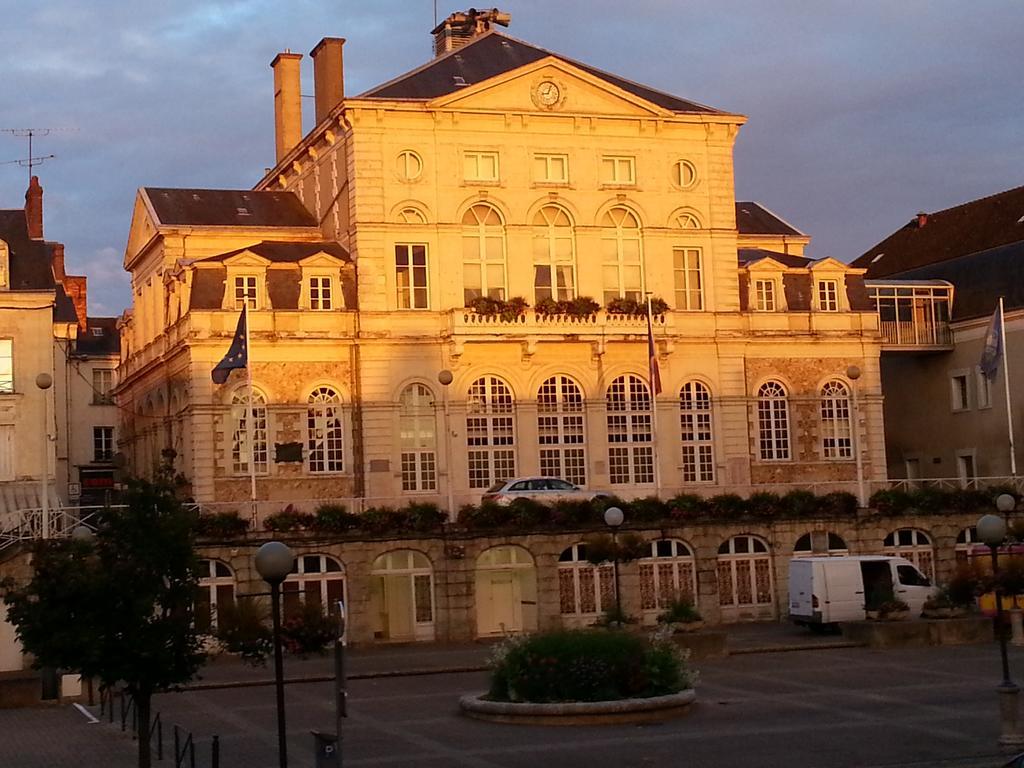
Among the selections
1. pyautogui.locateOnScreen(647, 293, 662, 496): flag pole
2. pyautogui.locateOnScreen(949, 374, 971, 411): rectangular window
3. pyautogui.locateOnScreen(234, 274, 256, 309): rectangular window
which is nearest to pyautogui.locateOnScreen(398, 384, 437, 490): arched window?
pyautogui.locateOnScreen(234, 274, 256, 309): rectangular window

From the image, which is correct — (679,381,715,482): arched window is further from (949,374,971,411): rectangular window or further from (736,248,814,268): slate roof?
(949,374,971,411): rectangular window

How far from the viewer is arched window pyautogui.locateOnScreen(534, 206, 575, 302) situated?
51156 mm

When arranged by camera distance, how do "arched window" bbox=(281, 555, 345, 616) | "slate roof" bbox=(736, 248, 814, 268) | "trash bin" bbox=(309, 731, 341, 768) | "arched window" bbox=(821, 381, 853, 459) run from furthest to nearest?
1. "slate roof" bbox=(736, 248, 814, 268)
2. "arched window" bbox=(821, 381, 853, 459)
3. "arched window" bbox=(281, 555, 345, 616)
4. "trash bin" bbox=(309, 731, 341, 768)

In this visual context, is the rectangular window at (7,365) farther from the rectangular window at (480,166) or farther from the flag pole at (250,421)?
the rectangular window at (480,166)

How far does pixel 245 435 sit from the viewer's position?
158 ft

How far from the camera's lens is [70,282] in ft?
242

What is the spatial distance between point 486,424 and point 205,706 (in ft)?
68.8

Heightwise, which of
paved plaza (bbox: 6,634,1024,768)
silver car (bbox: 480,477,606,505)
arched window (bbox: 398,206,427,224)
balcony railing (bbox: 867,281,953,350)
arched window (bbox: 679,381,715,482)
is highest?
arched window (bbox: 398,206,427,224)

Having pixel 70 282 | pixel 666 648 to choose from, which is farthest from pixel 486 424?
pixel 70 282

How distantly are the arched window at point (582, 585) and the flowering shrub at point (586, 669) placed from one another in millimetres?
16383

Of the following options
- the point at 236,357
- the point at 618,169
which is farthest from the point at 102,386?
the point at 236,357

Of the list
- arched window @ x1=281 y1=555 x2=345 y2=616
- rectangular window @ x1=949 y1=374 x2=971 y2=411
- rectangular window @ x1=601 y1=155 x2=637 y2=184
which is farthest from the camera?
rectangular window @ x1=949 y1=374 x2=971 y2=411

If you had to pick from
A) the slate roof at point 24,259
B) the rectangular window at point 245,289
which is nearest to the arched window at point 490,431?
the rectangular window at point 245,289

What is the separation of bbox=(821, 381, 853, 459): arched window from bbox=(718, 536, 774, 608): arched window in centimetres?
860
